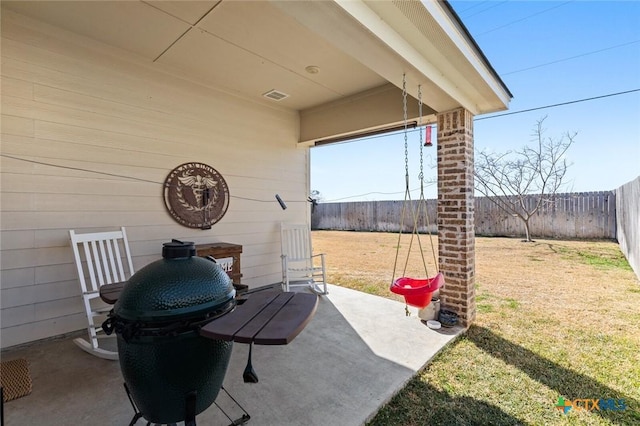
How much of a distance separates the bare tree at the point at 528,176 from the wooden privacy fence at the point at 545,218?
247 millimetres

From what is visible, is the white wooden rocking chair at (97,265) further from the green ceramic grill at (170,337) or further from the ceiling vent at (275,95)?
the ceiling vent at (275,95)

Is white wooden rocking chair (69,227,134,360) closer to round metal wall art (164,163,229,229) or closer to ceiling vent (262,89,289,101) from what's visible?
round metal wall art (164,163,229,229)

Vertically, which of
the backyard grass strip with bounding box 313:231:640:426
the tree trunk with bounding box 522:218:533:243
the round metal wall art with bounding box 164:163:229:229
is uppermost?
the round metal wall art with bounding box 164:163:229:229

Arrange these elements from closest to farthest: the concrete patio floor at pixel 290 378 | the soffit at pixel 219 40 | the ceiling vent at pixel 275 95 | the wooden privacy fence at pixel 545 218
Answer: the concrete patio floor at pixel 290 378 → the soffit at pixel 219 40 → the ceiling vent at pixel 275 95 → the wooden privacy fence at pixel 545 218

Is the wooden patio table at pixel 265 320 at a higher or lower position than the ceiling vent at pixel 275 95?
lower

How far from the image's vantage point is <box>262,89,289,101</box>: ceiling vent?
422 cm

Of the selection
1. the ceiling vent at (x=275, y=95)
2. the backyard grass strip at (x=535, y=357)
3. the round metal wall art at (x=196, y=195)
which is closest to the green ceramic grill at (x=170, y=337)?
the backyard grass strip at (x=535, y=357)

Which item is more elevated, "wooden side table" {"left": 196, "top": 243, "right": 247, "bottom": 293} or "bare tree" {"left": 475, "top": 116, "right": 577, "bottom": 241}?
"bare tree" {"left": 475, "top": 116, "right": 577, "bottom": 241}

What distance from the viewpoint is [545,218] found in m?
9.95

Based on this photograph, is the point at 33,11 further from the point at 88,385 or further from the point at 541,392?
the point at 541,392

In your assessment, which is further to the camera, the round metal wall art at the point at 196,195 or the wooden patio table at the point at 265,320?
the round metal wall art at the point at 196,195

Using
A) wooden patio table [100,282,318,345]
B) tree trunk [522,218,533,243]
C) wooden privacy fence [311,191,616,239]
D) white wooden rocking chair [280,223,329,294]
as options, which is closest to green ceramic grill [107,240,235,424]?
wooden patio table [100,282,318,345]

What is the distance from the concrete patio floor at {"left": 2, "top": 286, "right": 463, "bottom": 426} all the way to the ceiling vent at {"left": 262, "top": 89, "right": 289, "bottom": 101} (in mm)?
3177

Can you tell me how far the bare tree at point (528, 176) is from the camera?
9914mm
